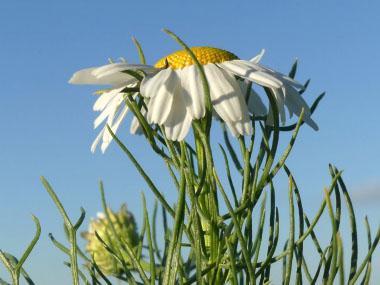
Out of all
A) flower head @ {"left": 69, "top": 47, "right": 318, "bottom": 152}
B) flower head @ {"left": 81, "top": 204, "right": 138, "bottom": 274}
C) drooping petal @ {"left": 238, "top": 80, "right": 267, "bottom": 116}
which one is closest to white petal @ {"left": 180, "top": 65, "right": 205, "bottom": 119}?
flower head @ {"left": 69, "top": 47, "right": 318, "bottom": 152}

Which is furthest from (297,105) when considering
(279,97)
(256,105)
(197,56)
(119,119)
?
(119,119)

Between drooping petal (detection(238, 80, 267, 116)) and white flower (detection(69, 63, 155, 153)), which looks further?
drooping petal (detection(238, 80, 267, 116))

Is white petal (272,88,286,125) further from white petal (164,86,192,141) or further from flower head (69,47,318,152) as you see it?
white petal (164,86,192,141)

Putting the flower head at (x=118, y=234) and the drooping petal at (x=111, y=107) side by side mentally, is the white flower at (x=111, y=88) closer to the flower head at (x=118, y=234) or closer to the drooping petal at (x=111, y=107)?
the drooping petal at (x=111, y=107)

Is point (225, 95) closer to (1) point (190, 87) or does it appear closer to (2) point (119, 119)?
(1) point (190, 87)

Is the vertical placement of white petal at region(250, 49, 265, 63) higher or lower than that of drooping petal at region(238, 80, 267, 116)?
higher

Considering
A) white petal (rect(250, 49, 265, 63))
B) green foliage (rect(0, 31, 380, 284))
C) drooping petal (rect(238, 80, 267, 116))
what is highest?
white petal (rect(250, 49, 265, 63))

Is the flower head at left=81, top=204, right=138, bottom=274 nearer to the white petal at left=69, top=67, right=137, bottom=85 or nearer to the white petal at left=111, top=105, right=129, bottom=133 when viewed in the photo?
the white petal at left=111, top=105, right=129, bottom=133
